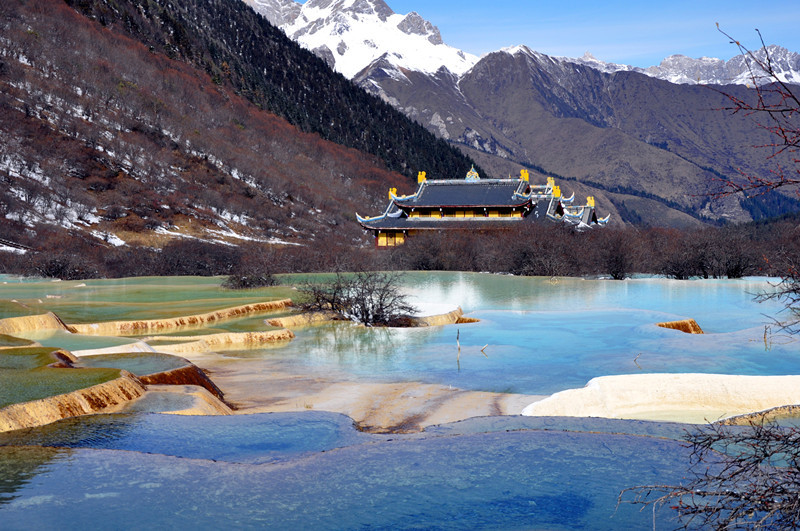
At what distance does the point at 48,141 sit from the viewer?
61531mm

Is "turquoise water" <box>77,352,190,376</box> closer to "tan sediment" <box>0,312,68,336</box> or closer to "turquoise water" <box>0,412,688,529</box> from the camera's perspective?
"turquoise water" <box>0,412,688,529</box>

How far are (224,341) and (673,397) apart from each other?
10215 millimetres

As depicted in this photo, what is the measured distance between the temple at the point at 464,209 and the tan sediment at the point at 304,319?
3284 cm

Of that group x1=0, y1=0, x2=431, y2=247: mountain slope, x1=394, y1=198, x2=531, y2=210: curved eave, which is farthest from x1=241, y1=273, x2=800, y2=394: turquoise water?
x1=0, y1=0, x2=431, y2=247: mountain slope

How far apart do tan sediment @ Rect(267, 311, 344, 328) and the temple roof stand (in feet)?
117

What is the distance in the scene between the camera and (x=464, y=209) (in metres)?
58.3

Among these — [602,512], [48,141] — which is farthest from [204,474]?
[48,141]

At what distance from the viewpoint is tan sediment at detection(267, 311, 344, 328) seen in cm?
2094

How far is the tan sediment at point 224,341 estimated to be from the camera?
16062 millimetres

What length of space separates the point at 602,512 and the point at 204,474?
4092 millimetres

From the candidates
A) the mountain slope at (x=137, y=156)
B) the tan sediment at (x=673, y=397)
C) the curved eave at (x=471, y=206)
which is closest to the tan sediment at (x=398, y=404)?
the tan sediment at (x=673, y=397)

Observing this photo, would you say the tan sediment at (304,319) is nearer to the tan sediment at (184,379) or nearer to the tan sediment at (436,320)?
the tan sediment at (436,320)

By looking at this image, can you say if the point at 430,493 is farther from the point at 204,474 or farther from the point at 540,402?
the point at 540,402

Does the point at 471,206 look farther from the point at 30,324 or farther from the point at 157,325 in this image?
the point at 30,324
